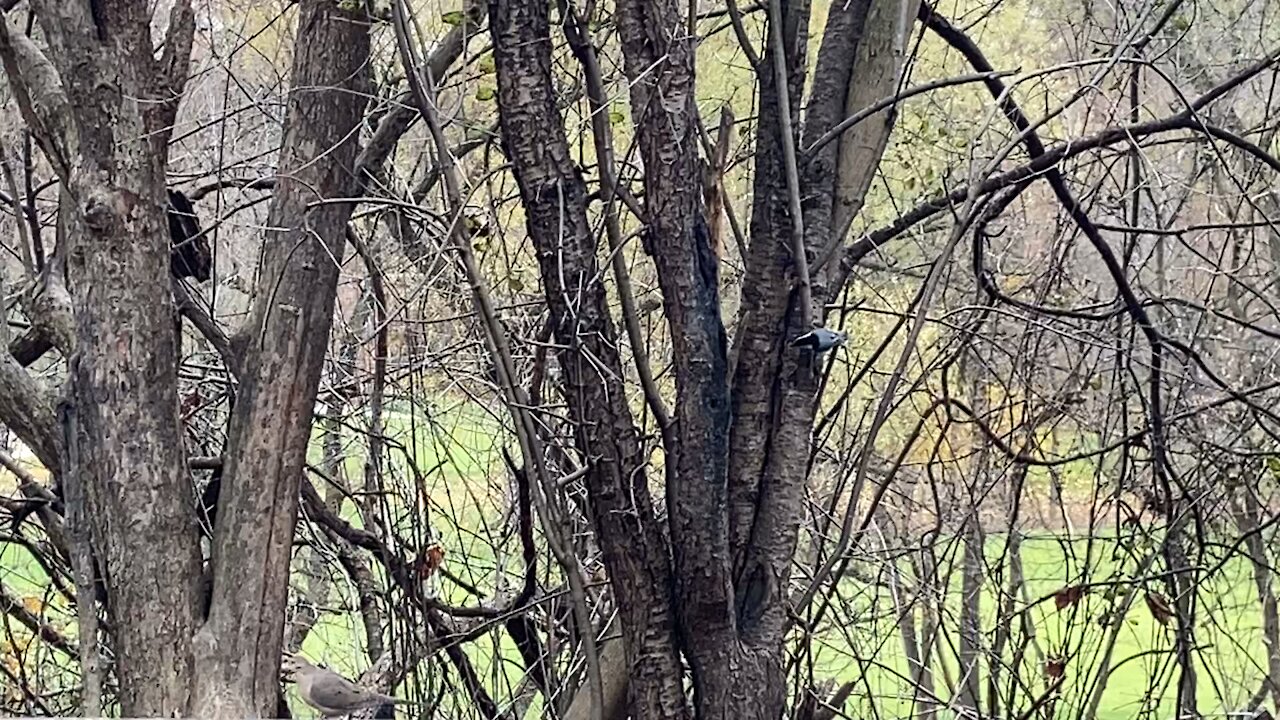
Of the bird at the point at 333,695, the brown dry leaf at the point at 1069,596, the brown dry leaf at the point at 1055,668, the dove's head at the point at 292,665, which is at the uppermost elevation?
the brown dry leaf at the point at 1069,596

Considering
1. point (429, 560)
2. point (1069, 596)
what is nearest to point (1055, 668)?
point (1069, 596)

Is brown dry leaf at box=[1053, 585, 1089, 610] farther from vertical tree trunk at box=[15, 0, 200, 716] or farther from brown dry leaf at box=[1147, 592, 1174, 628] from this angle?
vertical tree trunk at box=[15, 0, 200, 716]

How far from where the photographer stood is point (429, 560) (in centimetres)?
362

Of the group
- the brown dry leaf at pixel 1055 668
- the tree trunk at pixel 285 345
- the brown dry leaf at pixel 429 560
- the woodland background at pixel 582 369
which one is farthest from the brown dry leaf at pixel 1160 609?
the tree trunk at pixel 285 345

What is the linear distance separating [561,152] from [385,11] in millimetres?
769

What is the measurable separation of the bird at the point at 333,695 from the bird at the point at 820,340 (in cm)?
156

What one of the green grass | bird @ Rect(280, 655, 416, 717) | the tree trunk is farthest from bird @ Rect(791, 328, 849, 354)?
bird @ Rect(280, 655, 416, 717)

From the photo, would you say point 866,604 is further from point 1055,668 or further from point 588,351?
point 588,351

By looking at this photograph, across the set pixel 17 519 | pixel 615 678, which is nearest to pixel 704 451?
pixel 615 678

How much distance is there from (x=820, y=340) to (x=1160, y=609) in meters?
1.60

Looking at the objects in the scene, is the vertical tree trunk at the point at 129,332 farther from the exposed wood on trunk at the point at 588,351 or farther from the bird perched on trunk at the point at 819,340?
the bird perched on trunk at the point at 819,340

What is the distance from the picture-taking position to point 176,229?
136 inches

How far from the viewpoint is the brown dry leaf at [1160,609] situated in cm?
331

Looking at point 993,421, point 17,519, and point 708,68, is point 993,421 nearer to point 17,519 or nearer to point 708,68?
point 708,68
